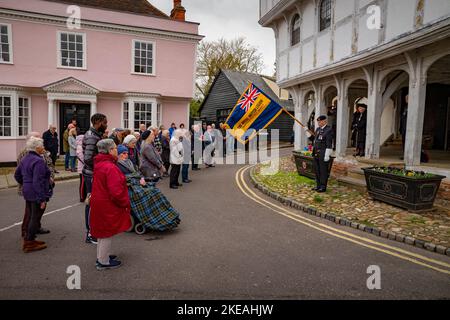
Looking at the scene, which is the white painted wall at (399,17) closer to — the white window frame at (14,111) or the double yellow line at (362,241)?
the double yellow line at (362,241)

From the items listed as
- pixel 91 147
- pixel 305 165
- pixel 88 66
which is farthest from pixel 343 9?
pixel 88 66

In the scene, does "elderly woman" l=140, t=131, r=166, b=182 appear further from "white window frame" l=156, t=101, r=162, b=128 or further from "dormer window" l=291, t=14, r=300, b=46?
"white window frame" l=156, t=101, r=162, b=128

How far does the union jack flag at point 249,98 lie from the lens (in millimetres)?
10664

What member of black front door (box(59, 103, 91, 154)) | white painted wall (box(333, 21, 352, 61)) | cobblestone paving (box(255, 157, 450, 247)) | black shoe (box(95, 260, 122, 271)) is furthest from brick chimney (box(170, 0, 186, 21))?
black shoe (box(95, 260, 122, 271))

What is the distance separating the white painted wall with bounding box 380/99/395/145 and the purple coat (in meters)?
16.9

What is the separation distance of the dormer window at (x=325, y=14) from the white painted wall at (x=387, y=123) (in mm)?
6376

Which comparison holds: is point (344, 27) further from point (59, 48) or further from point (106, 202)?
point (59, 48)

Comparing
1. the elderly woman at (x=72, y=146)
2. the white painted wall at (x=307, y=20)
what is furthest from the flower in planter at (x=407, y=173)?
the elderly woman at (x=72, y=146)

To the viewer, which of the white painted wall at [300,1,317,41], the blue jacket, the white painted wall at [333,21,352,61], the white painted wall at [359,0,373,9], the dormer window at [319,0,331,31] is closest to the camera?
the white painted wall at [359,0,373,9]

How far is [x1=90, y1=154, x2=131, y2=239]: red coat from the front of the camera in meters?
4.36

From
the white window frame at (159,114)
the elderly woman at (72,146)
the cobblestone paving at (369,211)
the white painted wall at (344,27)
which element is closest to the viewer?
the cobblestone paving at (369,211)
